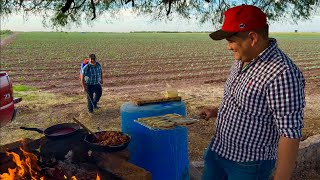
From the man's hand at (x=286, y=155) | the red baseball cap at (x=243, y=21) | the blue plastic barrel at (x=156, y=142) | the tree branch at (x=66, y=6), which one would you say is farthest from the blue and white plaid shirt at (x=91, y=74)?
the man's hand at (x=286, y=155)

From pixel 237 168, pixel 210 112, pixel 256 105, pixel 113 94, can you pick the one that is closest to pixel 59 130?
pixel 210 112

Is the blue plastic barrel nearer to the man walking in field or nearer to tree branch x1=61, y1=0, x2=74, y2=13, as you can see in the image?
tree branch x1=61, y1=0, x2=74, y2=13

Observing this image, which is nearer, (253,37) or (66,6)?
(253,37)

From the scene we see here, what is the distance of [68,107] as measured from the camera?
38.8ft

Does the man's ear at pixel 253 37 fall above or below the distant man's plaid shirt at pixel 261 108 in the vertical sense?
above

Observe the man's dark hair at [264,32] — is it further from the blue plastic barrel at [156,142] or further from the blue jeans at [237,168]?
Answer: the blue plastic barrel at [156,142]

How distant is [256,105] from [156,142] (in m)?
1.78

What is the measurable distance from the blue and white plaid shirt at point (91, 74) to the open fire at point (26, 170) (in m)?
7.73

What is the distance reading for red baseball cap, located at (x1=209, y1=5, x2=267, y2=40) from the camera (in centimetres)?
→ 260

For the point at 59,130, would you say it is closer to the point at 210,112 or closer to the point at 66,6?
the point at 210,112

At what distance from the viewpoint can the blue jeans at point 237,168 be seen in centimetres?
283

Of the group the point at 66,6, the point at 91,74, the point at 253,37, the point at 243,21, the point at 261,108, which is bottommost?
the point at 91,74

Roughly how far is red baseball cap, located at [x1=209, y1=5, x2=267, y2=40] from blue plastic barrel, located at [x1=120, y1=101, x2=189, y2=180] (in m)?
1.72

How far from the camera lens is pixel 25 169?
10.6ft
